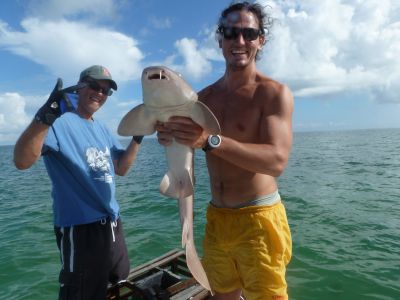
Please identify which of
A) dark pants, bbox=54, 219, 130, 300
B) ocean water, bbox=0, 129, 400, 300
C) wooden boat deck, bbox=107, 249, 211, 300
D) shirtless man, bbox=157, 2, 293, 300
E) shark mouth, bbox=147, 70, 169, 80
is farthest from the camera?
ocean water, bbox=0, 129, 400, 300

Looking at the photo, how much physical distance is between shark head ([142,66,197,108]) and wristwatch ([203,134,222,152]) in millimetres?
446

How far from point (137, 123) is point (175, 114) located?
53cm

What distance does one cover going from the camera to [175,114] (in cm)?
345

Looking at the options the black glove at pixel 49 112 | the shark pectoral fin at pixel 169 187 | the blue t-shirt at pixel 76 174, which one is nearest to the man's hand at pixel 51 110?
the black glove at pixel 49 112

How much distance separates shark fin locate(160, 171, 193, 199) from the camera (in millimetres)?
3869

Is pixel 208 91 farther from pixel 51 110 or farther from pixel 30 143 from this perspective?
pixel 30 143

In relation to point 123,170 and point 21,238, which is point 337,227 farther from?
point 21,238

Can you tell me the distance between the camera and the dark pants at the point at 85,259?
4.30 meters

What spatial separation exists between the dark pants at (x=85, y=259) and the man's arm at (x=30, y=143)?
1.11 m

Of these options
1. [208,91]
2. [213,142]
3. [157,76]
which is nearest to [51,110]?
[157,76]

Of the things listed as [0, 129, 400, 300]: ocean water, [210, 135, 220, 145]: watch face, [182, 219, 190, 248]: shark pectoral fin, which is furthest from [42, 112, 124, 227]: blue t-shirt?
[0, 129, 400, 300]: ocean water

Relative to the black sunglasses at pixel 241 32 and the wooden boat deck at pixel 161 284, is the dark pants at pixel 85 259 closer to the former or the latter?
the wooden boat deck at pixel 161 284

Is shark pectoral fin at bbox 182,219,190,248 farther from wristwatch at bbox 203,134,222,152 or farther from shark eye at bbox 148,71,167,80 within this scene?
shark eye at bbox 148,71,167,80

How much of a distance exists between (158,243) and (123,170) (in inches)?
237
